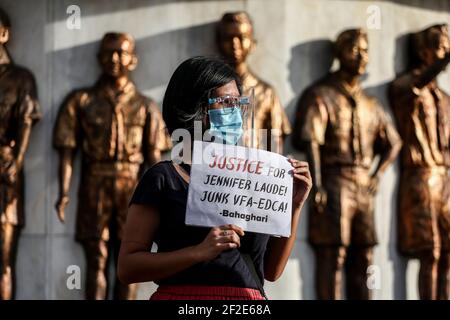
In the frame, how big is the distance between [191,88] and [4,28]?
6.33 meters

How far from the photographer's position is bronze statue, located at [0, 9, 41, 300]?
9523 mm

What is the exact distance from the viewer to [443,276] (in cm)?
1062

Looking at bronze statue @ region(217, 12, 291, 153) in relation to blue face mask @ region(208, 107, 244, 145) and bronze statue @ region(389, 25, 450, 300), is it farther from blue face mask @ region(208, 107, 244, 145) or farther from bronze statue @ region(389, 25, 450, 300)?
blue face mask @ region(208, 107, 244, 145)

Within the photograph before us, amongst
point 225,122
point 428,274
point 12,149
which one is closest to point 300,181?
point 225,122

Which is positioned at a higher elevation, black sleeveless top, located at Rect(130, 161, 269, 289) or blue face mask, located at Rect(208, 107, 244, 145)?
blue face mask, located at Rect(208, 107, 244, 145)

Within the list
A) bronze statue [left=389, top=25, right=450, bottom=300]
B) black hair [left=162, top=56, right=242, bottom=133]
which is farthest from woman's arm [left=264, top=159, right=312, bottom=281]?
bronze statue [left=389, top=25, right=450, bottom=300]

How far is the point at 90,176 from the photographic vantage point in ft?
31.7

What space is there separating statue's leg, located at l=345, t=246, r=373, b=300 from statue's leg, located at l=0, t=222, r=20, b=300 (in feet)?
9.31

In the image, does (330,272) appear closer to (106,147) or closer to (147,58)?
(106,147)

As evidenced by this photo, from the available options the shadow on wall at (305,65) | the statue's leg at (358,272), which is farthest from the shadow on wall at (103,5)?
the statue's leg at (358,272)

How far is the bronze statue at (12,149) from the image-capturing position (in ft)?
31.2

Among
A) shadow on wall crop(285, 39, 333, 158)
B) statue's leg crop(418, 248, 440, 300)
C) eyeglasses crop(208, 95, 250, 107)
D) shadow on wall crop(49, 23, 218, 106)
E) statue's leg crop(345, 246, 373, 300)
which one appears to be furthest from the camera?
statue's leg crop(418, 248, 440, 300)

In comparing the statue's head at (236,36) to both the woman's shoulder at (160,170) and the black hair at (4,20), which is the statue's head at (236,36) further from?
the woman's shoulder at (160,170)

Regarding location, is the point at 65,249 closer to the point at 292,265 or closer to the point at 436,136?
the point at 292,265
